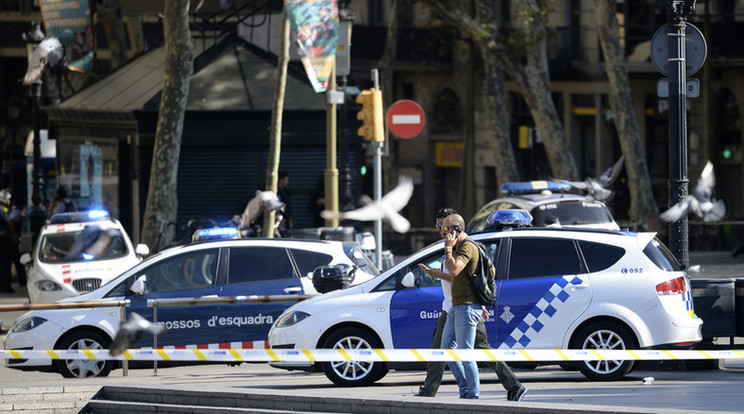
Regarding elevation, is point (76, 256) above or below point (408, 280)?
below

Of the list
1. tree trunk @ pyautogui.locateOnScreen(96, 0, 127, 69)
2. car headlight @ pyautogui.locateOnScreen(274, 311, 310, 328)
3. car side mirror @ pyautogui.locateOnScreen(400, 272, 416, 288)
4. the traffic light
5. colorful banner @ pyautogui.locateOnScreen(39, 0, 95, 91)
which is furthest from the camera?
tree trunk @ pyautogui.locateOnScreen(96, 0, 127, 69)

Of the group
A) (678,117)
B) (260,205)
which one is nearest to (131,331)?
(678,117)

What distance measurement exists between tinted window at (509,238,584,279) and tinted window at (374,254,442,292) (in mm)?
702

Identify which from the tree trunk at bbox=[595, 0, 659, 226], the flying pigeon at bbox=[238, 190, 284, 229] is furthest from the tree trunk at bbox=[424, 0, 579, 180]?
the flying pigeon at bbox=[238, 190, 284, 229]

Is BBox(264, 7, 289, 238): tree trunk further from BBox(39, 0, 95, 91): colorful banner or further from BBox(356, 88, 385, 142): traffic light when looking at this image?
BBox(39, 0, 95, 91): colorful banner

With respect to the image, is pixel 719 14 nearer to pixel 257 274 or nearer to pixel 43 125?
pixel 43 125

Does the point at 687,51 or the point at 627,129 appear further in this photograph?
the point at 627,129

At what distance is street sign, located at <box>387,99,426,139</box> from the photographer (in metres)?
22.6

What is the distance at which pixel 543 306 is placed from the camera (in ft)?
44.2

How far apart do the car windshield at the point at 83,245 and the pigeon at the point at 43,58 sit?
7.96 m

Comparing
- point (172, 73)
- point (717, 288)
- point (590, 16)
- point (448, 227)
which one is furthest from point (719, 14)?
point (448, 227)

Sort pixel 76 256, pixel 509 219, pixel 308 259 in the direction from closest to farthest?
pixel 509 219 < pixel 308 259 < pixel 76 256

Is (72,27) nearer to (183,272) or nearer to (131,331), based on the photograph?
(183,272)

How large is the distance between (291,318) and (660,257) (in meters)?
3.49
